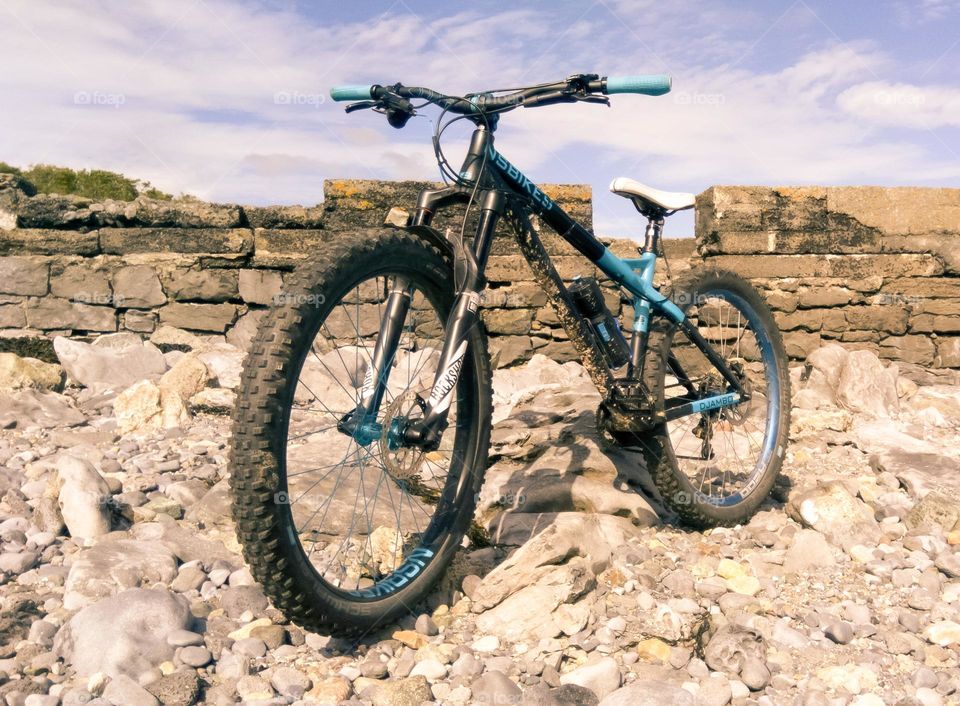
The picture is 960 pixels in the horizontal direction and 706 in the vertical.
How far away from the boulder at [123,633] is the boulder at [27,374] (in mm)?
3460

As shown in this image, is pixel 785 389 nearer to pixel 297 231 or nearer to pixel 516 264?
pixel 516 264

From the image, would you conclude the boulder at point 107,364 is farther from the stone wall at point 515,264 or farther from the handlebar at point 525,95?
the handlebar at point 525,95

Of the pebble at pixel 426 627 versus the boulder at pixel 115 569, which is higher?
the boulder at pixel 115 569

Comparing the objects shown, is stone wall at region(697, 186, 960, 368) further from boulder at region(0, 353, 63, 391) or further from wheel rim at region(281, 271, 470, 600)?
boulder at region(0, 353, 63, 391)

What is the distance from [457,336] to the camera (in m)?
2.40

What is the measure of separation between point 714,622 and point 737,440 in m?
2.21

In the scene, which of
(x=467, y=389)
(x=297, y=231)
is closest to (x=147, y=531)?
(x=467, y=389)

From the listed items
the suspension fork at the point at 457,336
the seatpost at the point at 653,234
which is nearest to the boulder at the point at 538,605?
the suspension fork at the point at 457,336

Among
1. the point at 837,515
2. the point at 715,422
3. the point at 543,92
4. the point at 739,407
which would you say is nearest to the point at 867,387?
the point at 739,407

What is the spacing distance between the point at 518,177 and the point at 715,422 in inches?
68.4

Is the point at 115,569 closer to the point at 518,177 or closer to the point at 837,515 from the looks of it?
the point at 518,177

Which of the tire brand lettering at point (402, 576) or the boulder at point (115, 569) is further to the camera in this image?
the boulder at point (115, 569)

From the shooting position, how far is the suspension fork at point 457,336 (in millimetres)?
2334

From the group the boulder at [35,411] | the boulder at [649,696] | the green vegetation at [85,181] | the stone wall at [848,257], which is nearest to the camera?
the boulder at [649,696]
